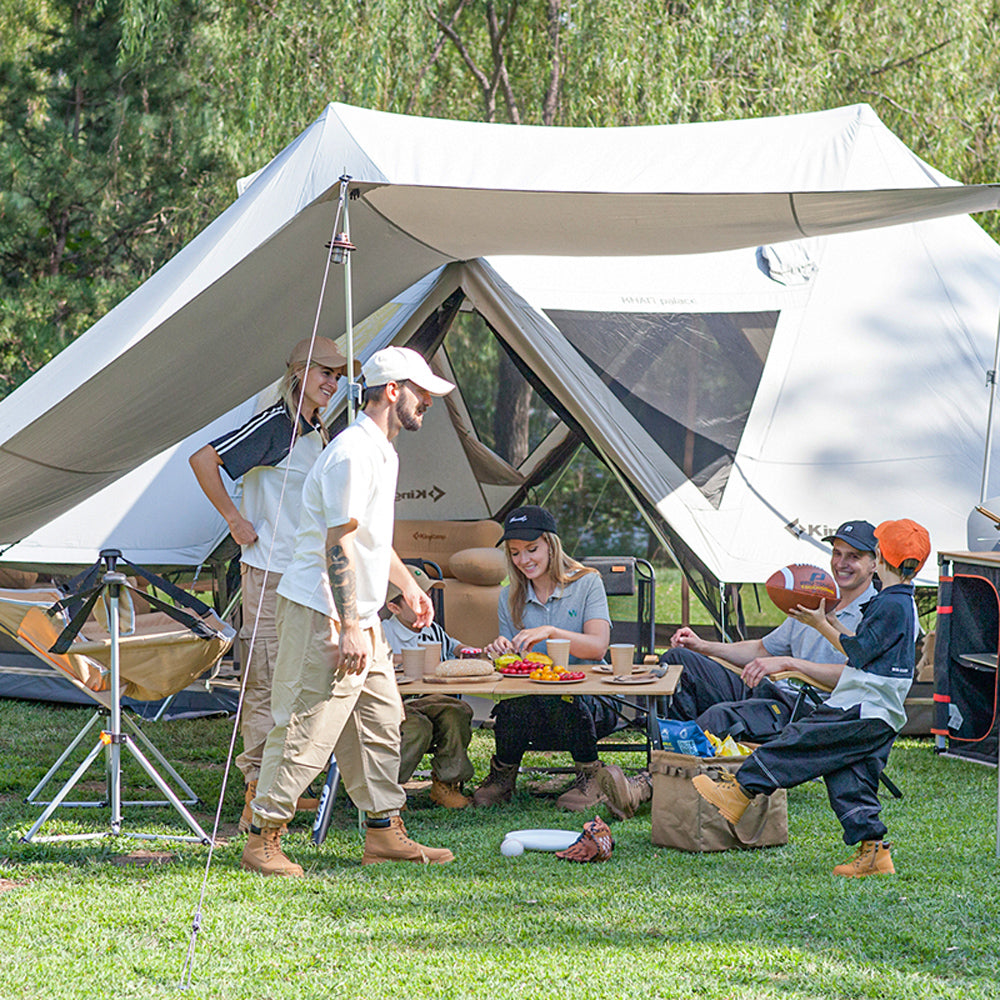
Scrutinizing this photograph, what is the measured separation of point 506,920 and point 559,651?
1.31m

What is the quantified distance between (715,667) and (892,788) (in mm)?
801

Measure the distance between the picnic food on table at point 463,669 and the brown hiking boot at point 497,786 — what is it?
0.54 m

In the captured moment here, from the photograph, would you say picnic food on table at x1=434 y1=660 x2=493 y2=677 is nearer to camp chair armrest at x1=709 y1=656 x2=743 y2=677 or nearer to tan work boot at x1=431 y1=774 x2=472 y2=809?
tan work boot at x1=431 y1=774 x2=472 y2=809

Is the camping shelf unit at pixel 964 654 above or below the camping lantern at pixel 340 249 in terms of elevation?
below

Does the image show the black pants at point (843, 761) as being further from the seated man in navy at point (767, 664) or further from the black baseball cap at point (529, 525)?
the black baseball cap at point (529, 525)

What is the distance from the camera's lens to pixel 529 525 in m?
5.03

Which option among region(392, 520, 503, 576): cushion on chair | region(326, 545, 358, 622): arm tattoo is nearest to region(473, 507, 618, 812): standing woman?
region(326, 545, 358, 622): arm tattoo

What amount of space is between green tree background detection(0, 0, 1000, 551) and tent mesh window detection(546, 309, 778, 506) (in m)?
1.70

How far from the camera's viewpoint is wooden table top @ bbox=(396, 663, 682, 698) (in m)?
4.29

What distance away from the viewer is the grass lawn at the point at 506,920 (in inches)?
118

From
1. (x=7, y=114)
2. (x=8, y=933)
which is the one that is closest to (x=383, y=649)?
(x=8, y=933)

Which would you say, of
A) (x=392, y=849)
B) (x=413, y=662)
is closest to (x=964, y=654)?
(x=413, y=662)

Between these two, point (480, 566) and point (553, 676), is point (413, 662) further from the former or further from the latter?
point (480, 566)

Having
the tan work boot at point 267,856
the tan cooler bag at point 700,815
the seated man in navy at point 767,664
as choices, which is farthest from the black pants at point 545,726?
the tan work boot at point 267,856
